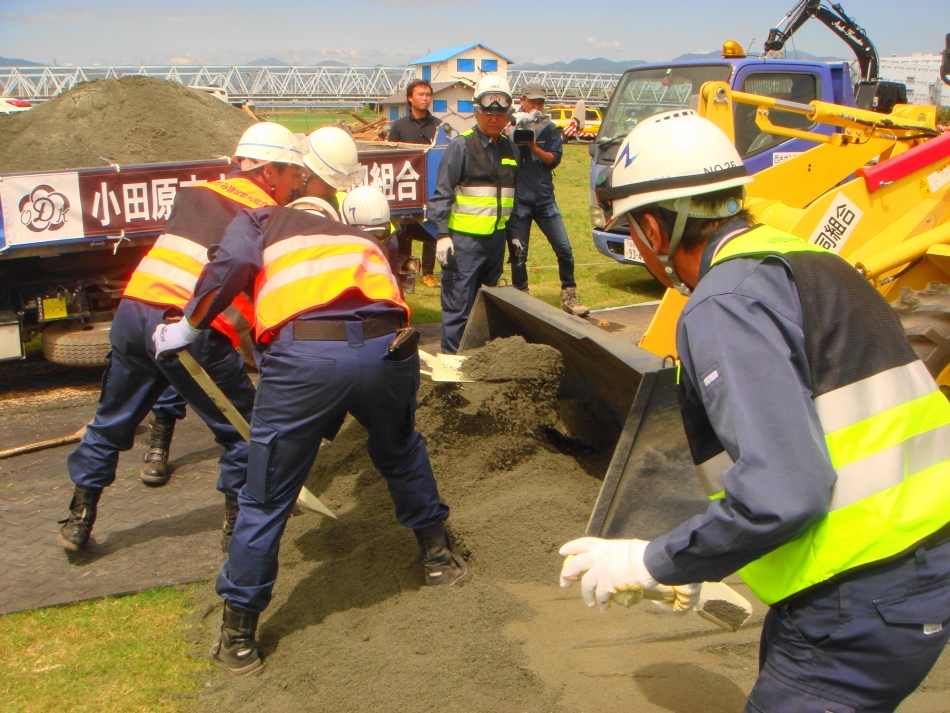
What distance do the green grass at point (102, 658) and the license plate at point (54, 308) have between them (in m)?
2.79

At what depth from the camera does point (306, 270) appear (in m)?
2.90

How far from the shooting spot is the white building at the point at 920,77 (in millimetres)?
31822

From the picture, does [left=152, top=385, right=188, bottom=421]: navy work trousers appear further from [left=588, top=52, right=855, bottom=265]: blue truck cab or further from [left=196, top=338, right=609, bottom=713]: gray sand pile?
[left=588, top=52, right=855, bottom=265]: blue truck cab

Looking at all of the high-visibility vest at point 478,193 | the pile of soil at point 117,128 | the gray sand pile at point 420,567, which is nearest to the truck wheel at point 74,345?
the pile of soil at point 117,128

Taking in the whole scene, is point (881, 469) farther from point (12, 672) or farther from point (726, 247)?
point (12, 672)

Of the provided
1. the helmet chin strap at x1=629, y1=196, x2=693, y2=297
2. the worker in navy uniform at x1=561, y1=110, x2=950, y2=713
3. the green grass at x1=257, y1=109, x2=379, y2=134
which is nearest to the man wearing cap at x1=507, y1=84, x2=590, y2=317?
the helmet chin strap at x1=629, y1=196, x2=693, y2=297

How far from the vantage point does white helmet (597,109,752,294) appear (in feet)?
5.70

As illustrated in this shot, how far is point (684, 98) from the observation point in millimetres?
8367

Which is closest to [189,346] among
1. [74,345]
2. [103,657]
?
[103,657]

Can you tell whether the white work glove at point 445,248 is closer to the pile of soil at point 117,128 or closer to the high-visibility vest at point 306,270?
the pile of soil at point 117,128

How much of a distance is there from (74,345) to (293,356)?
11.6 ft

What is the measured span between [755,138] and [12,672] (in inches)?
289

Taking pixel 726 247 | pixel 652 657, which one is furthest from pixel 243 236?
pixel 652 657

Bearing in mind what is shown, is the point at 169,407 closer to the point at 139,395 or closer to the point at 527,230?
the point at 139,395
